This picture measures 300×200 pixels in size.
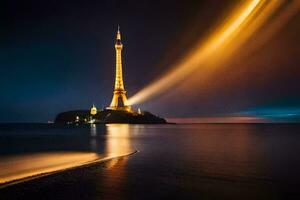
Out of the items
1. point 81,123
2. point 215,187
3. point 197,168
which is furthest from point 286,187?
point 81,123

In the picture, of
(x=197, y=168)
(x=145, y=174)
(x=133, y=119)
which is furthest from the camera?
(x=133, y=119)

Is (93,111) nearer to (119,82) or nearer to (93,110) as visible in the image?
(93,110)

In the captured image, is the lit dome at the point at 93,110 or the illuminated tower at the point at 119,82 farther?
the lit dome at the point at 93,110

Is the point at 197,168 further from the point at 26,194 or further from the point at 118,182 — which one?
the point at 26,194

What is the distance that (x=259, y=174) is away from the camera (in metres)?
15.9

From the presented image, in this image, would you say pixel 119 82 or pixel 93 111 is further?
pixel 93 111

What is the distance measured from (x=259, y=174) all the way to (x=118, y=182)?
670 centimetres

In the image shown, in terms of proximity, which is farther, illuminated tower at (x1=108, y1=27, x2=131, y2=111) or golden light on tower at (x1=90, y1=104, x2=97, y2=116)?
golden light on tower at (x1=90, y1=104, x2=97, y2=116)

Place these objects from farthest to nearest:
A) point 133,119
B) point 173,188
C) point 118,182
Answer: point 133,119 < point 118,182 < point 173,188

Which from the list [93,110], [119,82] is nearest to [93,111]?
[93,110]

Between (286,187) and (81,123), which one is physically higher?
(81,123)

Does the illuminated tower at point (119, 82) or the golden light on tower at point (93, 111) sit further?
the golden light on tower at point (93, 111)

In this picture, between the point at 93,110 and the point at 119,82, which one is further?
the point at 93,110

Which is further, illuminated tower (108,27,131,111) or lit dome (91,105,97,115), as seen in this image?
lit dome (91,105,97,115)
